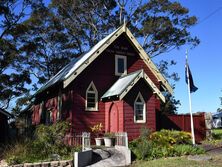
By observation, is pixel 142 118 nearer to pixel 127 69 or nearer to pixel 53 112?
pixel 127 69

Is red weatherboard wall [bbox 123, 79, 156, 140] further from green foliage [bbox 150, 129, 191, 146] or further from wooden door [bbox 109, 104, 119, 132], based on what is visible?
green foliage [bbox 150, 129, 191, 146]

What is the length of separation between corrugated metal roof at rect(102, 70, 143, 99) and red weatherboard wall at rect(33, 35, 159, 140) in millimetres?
667

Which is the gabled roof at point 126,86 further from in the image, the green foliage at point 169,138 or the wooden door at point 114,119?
the green foliage at point 169,138

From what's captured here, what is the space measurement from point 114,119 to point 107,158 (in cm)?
487

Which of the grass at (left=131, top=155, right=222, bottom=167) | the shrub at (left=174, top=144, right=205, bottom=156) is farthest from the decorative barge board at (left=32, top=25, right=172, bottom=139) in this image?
the grass at (left=131, top=155, right=222, bottom=167)

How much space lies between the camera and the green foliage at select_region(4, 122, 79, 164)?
14977 mm

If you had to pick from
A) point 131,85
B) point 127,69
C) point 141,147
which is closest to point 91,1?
point 127,69

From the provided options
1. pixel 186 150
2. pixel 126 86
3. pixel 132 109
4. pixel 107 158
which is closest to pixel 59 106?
pixel 132 109

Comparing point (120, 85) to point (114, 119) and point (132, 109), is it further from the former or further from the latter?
point (114, 119)

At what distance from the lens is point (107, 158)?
1561 centimetres

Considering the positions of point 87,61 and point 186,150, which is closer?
point 186,150

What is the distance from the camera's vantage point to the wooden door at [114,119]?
19.9m

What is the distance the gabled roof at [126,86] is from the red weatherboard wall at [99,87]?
51 cm

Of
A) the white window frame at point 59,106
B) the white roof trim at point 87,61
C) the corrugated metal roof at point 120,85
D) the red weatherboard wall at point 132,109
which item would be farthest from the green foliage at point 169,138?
the white window frame at point 59,106
